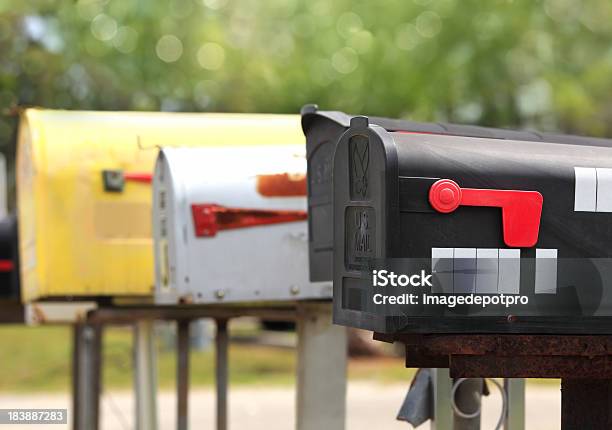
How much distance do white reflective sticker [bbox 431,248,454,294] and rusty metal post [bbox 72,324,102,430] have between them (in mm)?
5001

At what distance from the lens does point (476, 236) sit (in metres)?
3.64

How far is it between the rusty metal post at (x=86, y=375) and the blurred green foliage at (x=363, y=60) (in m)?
11.3

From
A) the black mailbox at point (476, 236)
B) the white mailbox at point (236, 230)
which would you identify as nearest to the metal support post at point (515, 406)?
the white mailbox at point (236, 230)

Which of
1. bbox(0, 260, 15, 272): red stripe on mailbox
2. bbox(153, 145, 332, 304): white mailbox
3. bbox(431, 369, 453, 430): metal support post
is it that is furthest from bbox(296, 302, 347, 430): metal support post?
bbox(0, 260, 15, 272): red stripe on mailbox

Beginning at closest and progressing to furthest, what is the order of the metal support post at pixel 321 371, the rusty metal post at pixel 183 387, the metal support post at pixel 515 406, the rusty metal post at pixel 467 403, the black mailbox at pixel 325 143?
the black mailbox at pixel 325 143 → the rusty metal post at pixel 467 403 → the metal support post at pixel 515 406 → the metal support post at pixel 321 371 → the rusty metal post at pixel 183 387

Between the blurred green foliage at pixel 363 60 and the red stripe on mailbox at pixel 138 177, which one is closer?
the red stripe on mailbox at pixel 138 177

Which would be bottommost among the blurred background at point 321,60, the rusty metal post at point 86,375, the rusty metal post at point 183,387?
the rusty metal post at point 86,375

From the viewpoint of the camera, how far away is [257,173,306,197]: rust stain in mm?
6141

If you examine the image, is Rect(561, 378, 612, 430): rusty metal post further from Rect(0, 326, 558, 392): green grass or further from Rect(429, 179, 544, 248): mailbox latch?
Rect(0, 326, 558, 392): green grass

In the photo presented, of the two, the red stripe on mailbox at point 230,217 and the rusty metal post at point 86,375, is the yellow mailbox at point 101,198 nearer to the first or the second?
the red stripe on mailbox at point 230,217

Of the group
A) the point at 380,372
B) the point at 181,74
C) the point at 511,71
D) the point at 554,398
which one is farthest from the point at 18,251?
the point at 511,71

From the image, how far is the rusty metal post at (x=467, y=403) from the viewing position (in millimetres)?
5039

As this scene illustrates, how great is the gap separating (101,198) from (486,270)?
3.80 meters

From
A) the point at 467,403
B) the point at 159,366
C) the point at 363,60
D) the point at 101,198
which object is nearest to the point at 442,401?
the point at 467,403
